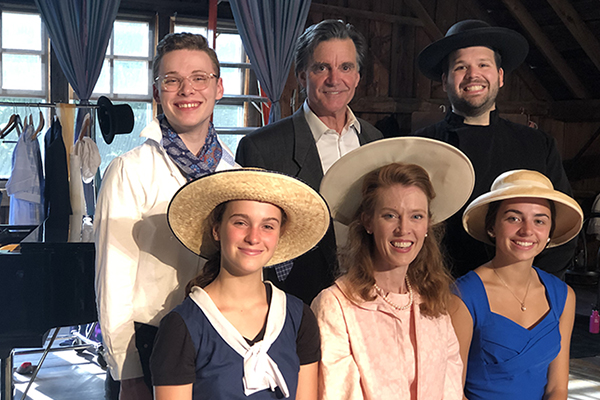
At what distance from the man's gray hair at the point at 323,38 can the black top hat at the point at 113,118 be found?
2.06 m

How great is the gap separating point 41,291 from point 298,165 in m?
1.43

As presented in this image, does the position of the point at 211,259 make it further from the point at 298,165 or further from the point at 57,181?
the point at 57,181

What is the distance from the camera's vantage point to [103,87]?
17.3 feet

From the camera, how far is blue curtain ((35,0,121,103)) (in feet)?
14.7

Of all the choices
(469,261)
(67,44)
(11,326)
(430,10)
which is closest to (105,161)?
(67,44)

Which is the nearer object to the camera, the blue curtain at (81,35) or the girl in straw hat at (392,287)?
the girl in straw hat at (392,287)

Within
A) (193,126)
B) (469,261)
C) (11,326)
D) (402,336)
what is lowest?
(11,326)

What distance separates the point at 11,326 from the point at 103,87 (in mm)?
3270

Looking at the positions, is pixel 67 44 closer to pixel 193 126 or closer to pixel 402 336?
pixel 193 126

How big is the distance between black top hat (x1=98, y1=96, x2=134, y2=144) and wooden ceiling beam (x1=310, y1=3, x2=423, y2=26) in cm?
272

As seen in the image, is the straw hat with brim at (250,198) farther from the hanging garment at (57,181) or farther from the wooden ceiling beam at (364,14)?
the wooden ceiling beam at (364,14)

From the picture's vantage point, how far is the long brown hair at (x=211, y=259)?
1.47 meters

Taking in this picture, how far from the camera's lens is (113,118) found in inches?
147

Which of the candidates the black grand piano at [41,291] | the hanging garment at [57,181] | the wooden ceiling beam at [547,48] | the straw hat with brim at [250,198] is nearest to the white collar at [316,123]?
the straw hat with brim at [250,198]
